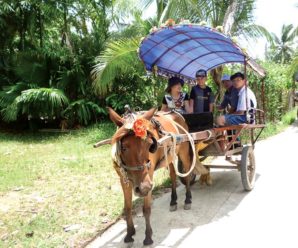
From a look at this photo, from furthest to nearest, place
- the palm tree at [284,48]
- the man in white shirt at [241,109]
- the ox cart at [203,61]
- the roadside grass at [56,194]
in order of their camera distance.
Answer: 1. the palm tree at [284,48]
2. the man in white shirt at [241,109]
3. the ox cart at [203,61]
4. the roadside grass at [56,194]

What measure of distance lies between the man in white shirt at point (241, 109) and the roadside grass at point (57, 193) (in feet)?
5.17

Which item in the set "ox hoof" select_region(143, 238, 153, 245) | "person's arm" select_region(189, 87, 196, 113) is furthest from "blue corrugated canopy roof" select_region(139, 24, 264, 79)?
"ox hoof" select_region(143, 238, 153, 245)

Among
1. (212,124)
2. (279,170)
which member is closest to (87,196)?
(212,124)

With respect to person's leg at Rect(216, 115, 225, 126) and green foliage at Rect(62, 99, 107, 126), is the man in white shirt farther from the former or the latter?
green foliage at Rect(62, 99, 107, 126)

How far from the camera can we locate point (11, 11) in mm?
14336

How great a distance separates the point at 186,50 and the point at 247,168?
2.16 metres

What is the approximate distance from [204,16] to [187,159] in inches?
245

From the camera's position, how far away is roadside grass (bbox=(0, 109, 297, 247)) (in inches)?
187

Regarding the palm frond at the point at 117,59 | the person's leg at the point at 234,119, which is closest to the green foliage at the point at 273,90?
the palm frond at the point at 117,59

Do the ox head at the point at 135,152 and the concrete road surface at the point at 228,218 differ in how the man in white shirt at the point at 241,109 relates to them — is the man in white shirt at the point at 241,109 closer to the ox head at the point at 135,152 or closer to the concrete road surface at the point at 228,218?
the concrete road surface at the point at 228,218

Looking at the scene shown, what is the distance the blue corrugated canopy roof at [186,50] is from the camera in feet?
18.2

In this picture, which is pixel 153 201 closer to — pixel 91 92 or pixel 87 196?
pixel 87 196

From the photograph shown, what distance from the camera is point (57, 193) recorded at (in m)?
6.32

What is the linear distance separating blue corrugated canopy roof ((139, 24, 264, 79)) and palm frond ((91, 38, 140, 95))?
2.99m
